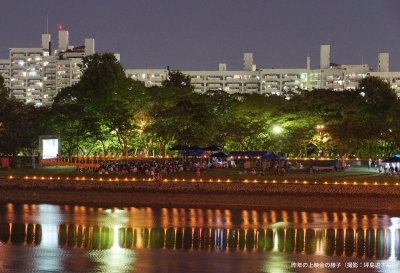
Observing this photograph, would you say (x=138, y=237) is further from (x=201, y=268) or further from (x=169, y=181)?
(x=169, y=181)

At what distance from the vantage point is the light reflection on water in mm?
23875

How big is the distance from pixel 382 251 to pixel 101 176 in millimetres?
25409

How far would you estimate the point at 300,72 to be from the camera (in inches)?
5974

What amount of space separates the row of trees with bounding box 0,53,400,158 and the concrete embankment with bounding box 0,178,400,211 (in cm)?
2300

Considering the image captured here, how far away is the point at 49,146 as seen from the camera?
59.7 metres

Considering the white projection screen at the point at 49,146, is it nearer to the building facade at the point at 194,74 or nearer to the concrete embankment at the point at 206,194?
the concrete embankment at the point at 206,194

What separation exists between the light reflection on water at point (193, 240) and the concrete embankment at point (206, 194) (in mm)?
2255

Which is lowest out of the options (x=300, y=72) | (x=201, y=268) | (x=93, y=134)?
(x=201, y=268)

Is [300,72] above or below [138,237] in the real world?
above

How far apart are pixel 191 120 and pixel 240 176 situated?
2263cm

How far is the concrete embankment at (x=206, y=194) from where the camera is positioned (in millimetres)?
39656

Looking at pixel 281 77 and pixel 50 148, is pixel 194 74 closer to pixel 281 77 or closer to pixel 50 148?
pixel 281 77

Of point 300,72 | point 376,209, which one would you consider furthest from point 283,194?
point 300,72

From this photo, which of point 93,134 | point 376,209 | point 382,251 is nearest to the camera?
point 382,251
